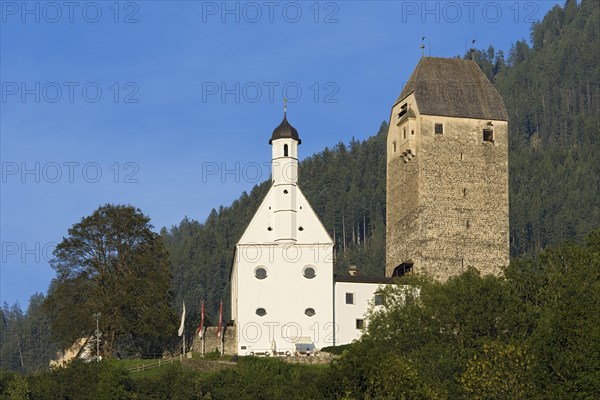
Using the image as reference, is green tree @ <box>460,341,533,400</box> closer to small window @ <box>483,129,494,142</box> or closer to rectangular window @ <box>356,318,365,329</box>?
rectangular window @ <box>356,318,365,329</box>

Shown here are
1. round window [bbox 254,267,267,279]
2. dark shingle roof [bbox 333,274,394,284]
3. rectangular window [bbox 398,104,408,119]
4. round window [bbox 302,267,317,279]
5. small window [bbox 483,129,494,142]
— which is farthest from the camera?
rectangular window [bbox 398,104,408,119]

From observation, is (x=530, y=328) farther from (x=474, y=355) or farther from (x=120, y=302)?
(x=120, y=302)

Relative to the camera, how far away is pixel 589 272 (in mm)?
74312

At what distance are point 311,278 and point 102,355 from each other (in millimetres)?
13086

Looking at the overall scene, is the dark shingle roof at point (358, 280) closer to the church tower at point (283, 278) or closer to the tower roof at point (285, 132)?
the church tower at point (283, 278)

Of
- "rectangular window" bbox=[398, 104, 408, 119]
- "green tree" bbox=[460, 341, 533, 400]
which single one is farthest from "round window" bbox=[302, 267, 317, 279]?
"green tree" bbox=[460, 341, 533, 400]

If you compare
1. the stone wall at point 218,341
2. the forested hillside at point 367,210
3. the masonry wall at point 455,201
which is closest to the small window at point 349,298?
the masonry wall at point 455,201

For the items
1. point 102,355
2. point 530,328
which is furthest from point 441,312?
point 102,355

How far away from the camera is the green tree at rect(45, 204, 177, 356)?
273 ft

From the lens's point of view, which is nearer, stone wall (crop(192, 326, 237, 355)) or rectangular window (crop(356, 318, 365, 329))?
stone wall (crop(192, 326, 237, 355))

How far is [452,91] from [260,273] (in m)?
19.7

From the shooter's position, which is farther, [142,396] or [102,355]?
[102,355]

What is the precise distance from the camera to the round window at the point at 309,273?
277 feet

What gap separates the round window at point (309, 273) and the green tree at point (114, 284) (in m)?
8.18
